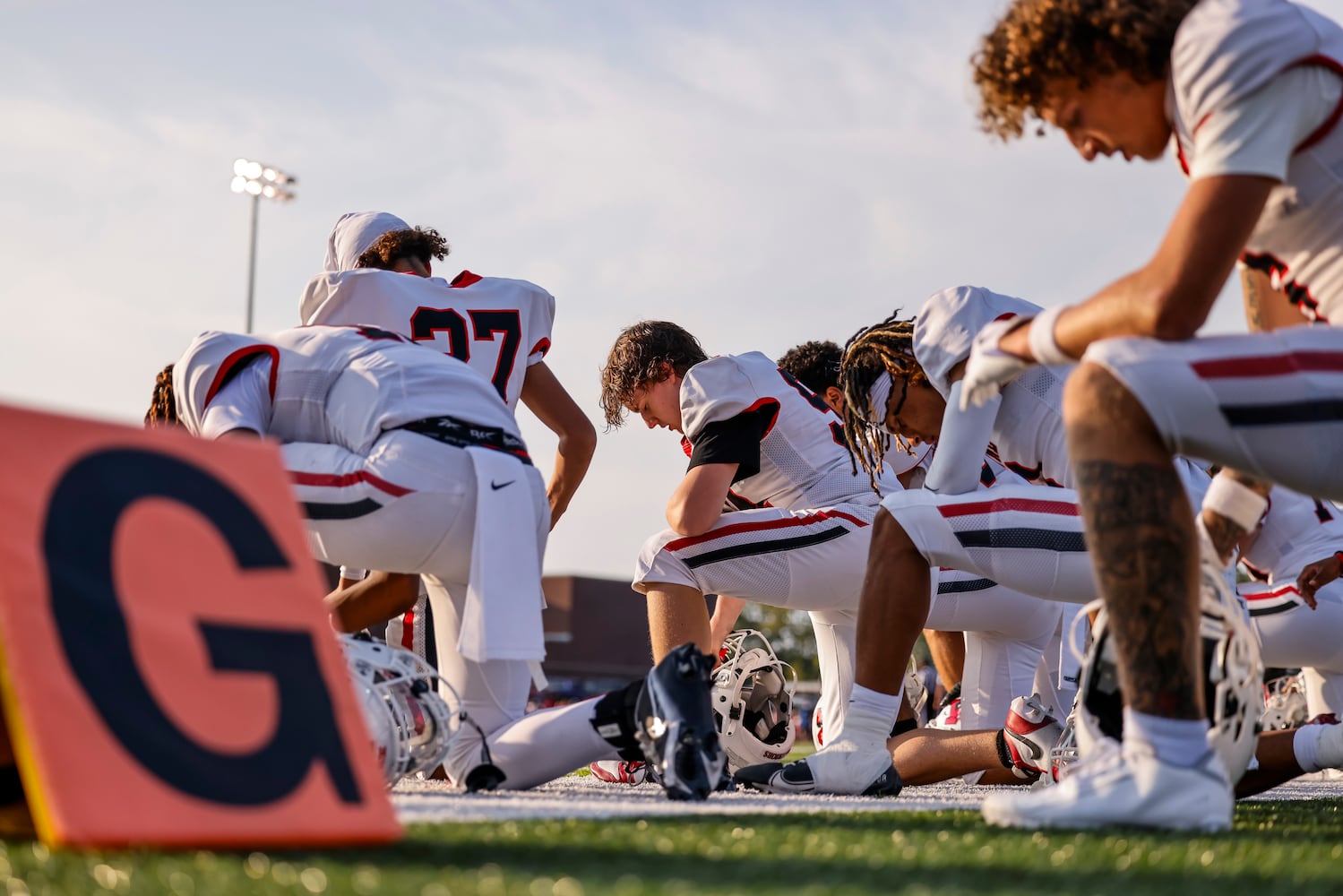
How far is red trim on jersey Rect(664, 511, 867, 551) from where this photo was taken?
14.7 ft

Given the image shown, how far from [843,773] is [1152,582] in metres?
1.44

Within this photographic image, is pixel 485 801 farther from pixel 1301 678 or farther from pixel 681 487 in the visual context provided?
pixel 1301 678


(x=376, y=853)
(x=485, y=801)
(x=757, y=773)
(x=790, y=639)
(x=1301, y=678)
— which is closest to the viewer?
(x=376, y=853)

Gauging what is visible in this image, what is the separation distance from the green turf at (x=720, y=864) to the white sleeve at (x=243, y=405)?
1529 mm

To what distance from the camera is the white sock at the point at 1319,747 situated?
359 centimetres

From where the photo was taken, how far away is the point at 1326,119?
2.26m

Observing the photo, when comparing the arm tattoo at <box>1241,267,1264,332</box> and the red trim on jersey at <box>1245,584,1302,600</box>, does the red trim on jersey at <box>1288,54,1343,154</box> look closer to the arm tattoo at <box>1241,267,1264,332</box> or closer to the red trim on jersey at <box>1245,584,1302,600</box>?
the arm tattoo at <box>1241,267,1264,332</box>

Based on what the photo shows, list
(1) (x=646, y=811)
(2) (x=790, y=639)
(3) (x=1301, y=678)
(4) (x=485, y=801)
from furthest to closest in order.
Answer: (2) (x=790, y=639) < (3) (x=1301, y=678) < (4) (x=485, y=801) < (1) (x=646, y=811)

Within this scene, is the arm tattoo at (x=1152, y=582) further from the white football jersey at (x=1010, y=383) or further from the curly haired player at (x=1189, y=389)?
the white football jersey at (x=1010, y=383)

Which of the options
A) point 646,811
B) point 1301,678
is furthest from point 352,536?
point 1301,678

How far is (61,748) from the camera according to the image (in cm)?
152

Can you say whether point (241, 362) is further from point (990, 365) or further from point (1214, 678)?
point (1214, 678)

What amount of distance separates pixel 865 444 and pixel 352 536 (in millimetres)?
1922

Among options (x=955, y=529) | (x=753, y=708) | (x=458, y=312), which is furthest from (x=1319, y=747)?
(x=458, y=312)
